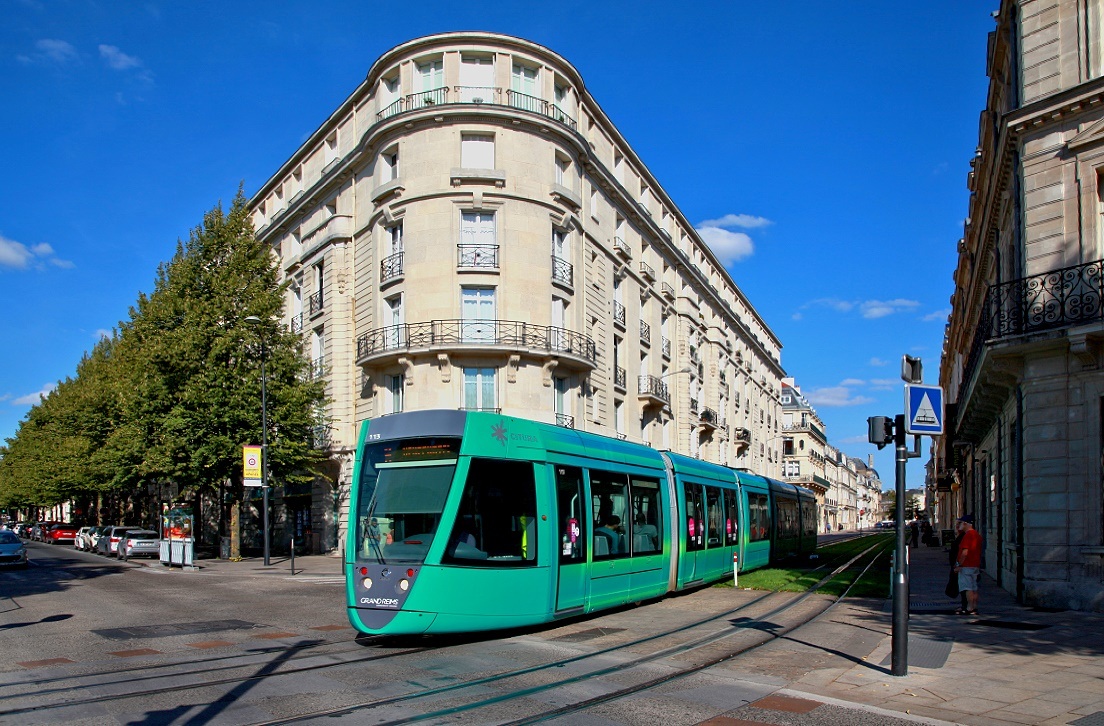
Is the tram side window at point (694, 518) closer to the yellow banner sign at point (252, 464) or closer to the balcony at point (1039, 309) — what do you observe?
the balcony at point (1039, 309)

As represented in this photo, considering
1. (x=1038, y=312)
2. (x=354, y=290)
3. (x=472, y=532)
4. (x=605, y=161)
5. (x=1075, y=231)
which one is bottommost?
(x=472, y=532)

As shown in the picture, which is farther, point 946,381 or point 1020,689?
point 946,381

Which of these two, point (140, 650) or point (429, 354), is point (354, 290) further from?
point (140, 650)

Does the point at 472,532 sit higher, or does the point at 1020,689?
the point at 472,532

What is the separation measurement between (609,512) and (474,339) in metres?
18.1

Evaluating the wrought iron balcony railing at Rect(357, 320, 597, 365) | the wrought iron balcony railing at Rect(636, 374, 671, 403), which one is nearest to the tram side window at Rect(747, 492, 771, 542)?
the wrought iron balcony railing at Rect(357, 320, 597, 365)

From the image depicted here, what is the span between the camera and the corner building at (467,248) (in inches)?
1271

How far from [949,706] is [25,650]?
443 inches

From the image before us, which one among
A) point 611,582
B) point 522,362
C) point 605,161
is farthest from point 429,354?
point 611,582

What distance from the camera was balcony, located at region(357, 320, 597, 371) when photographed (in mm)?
31578

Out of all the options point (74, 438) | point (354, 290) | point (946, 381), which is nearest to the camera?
point (354, 290)

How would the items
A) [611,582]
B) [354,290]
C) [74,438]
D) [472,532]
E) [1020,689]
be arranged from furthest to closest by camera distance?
[74,438] < [354,290] < [611,582] < [472,532] < [1020,689]

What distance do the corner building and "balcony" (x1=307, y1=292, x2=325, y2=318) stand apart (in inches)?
6.1

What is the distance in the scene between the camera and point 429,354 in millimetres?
32031
